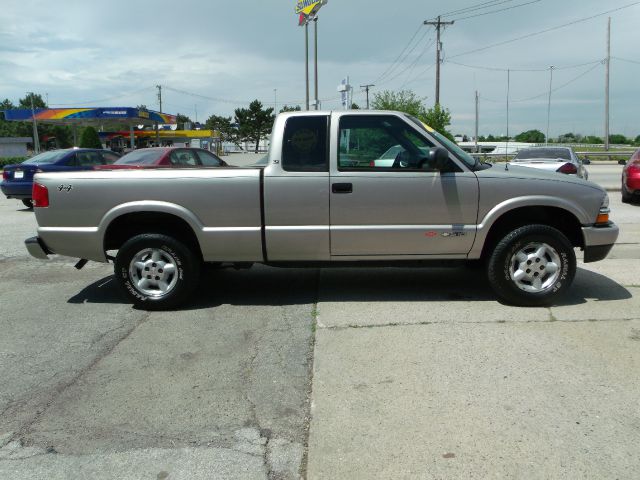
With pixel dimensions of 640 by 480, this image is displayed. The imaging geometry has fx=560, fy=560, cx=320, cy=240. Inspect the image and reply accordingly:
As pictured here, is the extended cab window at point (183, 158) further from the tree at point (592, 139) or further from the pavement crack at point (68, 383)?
the tree at point (592, 139)

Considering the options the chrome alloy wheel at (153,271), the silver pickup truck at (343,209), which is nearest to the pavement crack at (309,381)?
the silver pickup truck at (343,209)

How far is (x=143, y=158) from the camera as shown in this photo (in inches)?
499

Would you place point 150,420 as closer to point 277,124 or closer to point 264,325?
point 264,325

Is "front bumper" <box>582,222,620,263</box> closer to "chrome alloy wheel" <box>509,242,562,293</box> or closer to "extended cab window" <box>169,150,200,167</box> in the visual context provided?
"chrome alloy wheel" <box>509,242,562,293</box>

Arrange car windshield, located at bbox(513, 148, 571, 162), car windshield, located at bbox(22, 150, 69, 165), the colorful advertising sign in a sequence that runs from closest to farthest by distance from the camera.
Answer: car windshield, located at bbox(22, 150, 69, 165) → car windshield, located at bbox(513, 148, 571, 162) → the colorful advertising sign

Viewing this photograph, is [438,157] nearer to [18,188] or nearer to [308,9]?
[18,188]

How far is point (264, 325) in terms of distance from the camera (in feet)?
16.7

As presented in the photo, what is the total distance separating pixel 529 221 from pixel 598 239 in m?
0.64

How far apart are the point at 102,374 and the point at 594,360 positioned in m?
3.64

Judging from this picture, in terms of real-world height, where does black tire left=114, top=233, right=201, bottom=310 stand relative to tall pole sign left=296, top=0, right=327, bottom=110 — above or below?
below

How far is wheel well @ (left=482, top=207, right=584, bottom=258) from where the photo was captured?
5.43 metres

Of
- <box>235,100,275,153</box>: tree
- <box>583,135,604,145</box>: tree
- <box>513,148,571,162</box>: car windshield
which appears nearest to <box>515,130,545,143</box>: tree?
<box>583,135,604,145</box>: tree

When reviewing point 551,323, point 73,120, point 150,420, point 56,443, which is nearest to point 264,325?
point 150,420

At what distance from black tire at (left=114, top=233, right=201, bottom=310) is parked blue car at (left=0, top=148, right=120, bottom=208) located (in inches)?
364
